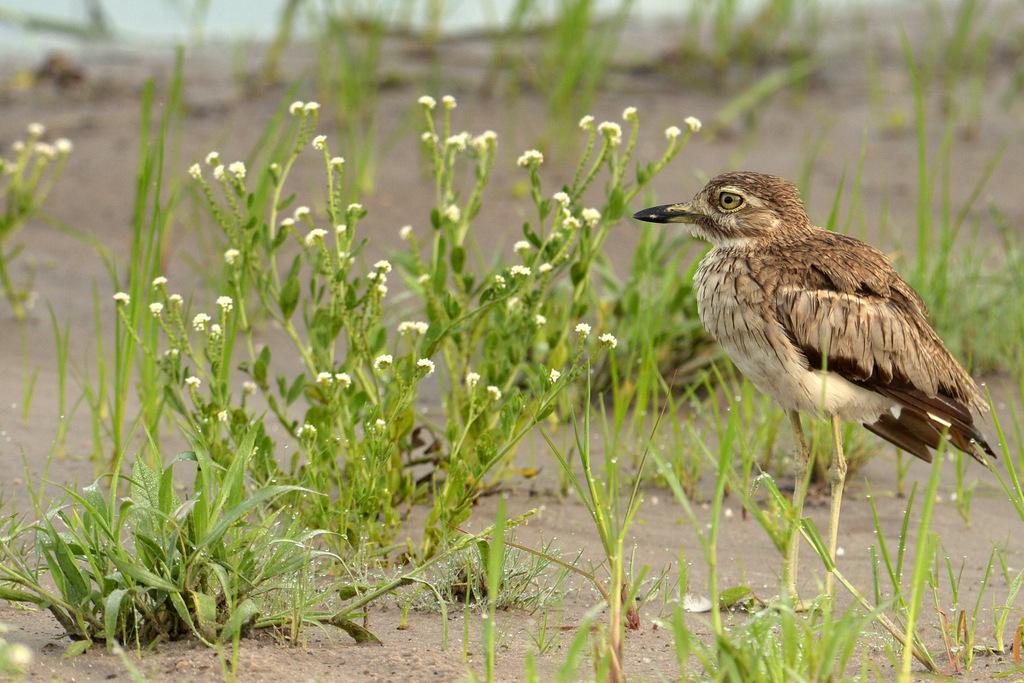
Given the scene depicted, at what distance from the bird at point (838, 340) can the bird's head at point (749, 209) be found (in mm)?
54

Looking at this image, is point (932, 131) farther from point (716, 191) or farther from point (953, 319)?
point (716, 191)

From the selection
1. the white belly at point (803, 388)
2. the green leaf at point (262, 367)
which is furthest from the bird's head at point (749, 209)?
the green leaf at point (262, 367)

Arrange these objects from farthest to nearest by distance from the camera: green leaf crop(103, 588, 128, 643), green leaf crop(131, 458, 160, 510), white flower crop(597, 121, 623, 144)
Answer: white flower crop(597, 121, 623, 144) → green leaf crop(131, 458, 160, 510) → green leaf crop(103, 588, 128, 643)

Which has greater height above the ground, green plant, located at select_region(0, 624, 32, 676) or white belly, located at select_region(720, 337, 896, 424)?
white belly, located at select_region(720, 337, 896, 424)

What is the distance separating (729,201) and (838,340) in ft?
2.03

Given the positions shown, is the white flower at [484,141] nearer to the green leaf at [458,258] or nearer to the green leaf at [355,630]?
the green leaf at [458,258]

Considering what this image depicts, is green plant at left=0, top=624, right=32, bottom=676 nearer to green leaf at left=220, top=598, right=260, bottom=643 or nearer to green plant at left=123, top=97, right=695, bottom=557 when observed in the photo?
green leaf at left=220, top=598, right=260, bottom=643

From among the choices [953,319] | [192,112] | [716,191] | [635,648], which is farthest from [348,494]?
[192,112]

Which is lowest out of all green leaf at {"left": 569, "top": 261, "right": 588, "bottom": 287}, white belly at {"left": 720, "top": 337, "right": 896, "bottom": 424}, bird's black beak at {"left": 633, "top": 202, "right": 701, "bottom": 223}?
white belly at {"left": 720, "top": 337, "right": 896, "bottom": 424}

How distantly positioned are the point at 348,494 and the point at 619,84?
612 centimetres

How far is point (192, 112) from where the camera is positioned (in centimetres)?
832

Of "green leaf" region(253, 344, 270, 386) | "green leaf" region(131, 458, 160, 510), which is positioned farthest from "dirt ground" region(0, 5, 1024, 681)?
"green leaf" region(253, 344, 270, 386)

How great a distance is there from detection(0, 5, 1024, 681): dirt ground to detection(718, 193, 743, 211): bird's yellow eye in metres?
1.09

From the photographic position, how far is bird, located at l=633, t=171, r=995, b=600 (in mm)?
3236
